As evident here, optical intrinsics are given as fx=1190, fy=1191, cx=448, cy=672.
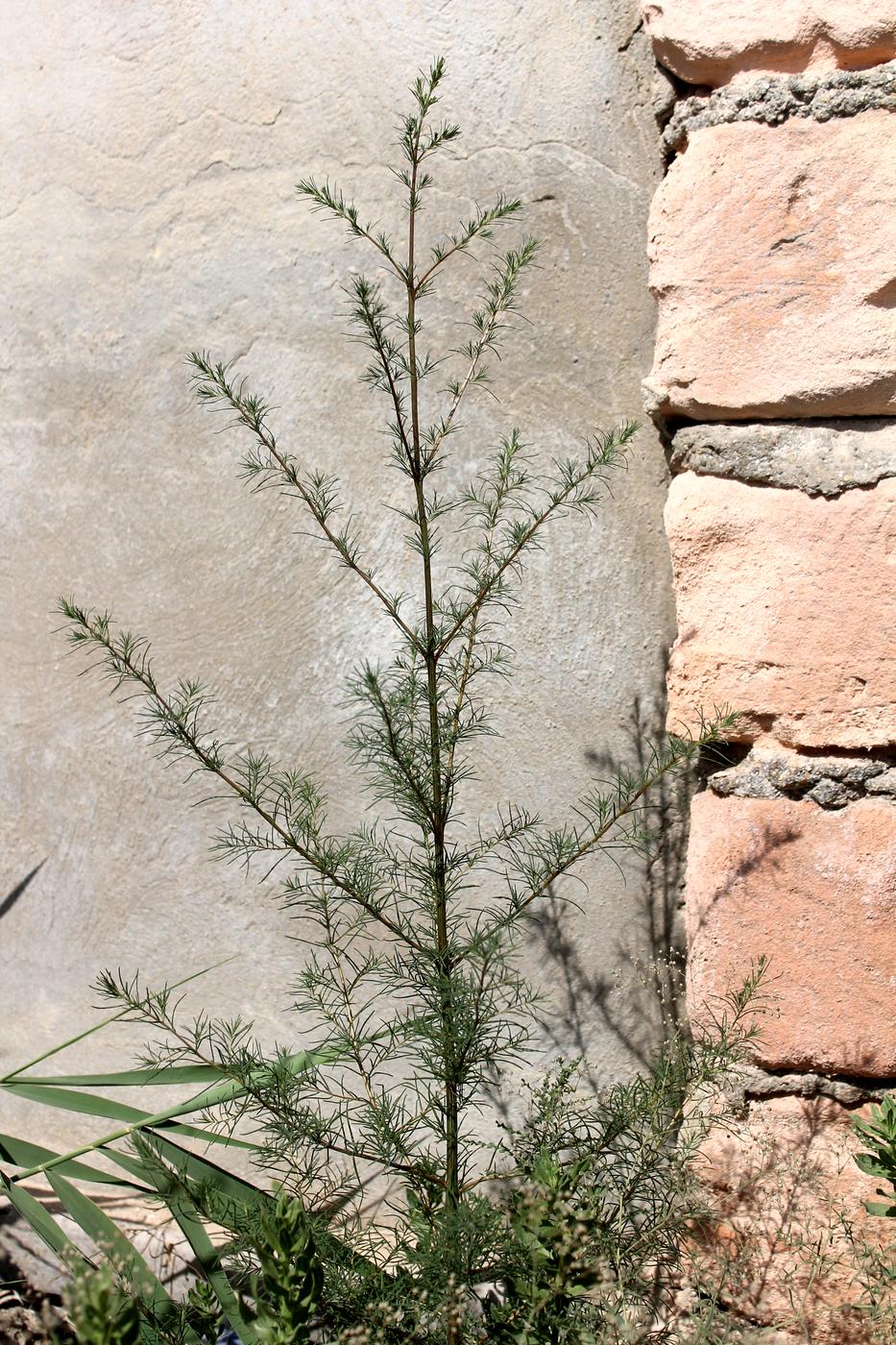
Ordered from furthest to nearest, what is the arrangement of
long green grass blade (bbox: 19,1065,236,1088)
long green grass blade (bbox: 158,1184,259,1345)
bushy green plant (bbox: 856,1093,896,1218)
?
long green grass blade (bbox: 19,1065,236,1088) → long green grass blade (bbox: 158,1184,259,1345) → bushy green plant (bbox: 856,1093,896,1218)

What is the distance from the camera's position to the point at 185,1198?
1.67 metres

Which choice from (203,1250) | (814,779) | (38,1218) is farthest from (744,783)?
(38,1218)

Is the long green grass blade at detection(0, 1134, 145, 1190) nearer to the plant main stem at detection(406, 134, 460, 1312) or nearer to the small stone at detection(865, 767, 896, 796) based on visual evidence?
the plant main stem at detection(406, 134, 460, 1312)

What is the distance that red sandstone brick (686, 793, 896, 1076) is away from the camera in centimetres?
172

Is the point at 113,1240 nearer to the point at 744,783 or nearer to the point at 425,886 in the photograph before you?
the point at 425,886

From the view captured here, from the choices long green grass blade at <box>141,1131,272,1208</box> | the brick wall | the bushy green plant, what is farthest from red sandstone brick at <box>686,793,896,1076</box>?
long green grass blade at <box>141,1131,272,1208</box>

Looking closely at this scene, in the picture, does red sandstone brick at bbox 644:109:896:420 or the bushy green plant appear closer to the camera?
the bushy green plant

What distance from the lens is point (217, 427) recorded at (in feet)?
6.71

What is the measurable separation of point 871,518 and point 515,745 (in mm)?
653

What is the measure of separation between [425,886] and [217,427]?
866 mm

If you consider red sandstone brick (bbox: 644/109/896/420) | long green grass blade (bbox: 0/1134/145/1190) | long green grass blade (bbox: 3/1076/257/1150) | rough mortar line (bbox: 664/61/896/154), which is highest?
rough mortar line (bbox: 664/61/896/154)

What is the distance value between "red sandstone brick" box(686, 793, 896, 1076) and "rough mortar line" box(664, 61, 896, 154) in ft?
3.27

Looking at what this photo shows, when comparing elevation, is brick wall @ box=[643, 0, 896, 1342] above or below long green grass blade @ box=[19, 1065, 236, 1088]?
above

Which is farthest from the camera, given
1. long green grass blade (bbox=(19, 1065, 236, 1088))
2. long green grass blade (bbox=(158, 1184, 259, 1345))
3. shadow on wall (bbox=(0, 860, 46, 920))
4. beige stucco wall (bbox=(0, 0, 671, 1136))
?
shadow on wall (bbox=(0, 860, 46, 920))
